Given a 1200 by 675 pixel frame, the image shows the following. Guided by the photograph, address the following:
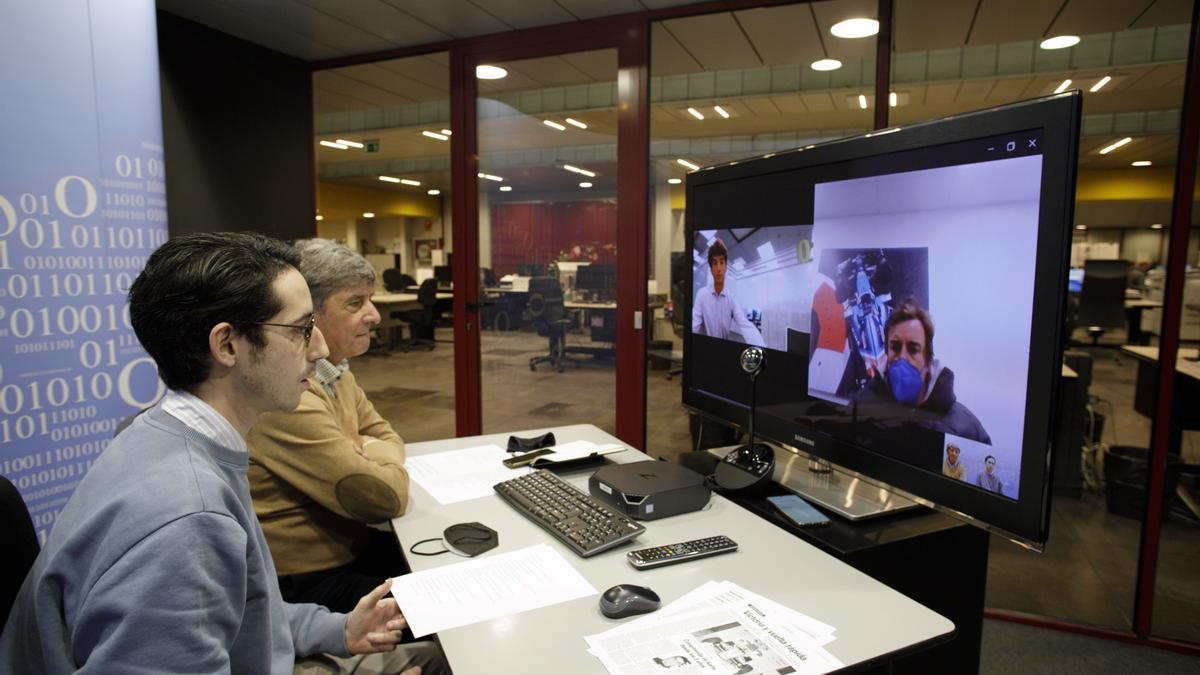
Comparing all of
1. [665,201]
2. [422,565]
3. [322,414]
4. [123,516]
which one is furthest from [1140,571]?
[123,516]

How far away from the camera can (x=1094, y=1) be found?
3145mm

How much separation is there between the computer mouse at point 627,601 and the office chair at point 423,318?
29.8ft

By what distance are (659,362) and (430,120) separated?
149 inches

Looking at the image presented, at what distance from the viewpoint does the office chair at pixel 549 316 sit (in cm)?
385

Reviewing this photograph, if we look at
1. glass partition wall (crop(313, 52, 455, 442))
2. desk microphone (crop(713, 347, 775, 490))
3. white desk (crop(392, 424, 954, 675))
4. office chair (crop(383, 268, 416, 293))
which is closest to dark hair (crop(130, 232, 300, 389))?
white desk (crop(392, 424, 954, 675))

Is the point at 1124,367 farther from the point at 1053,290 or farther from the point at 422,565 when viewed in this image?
the point at 422,565

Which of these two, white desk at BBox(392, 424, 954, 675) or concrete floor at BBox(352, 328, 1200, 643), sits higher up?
white desk at BBox(392, 424, 954, 675)

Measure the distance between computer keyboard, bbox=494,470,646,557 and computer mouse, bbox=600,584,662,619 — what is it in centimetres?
19

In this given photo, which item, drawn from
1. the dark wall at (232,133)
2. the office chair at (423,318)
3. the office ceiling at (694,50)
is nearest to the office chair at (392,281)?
the office chair at (423,318)

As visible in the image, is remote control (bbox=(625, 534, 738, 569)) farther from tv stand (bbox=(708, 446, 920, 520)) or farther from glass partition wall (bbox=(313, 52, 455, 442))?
glass partition wall (bbox=(313, 52, 455, 442))

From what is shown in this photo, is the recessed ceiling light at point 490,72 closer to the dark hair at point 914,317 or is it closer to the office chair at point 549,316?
the office chair at point 549,316

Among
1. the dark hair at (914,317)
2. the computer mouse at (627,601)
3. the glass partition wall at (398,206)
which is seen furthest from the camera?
the glass partition wall at (398,206)

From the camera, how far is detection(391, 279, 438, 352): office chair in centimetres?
983

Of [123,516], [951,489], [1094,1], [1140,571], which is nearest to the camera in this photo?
[123,516]
